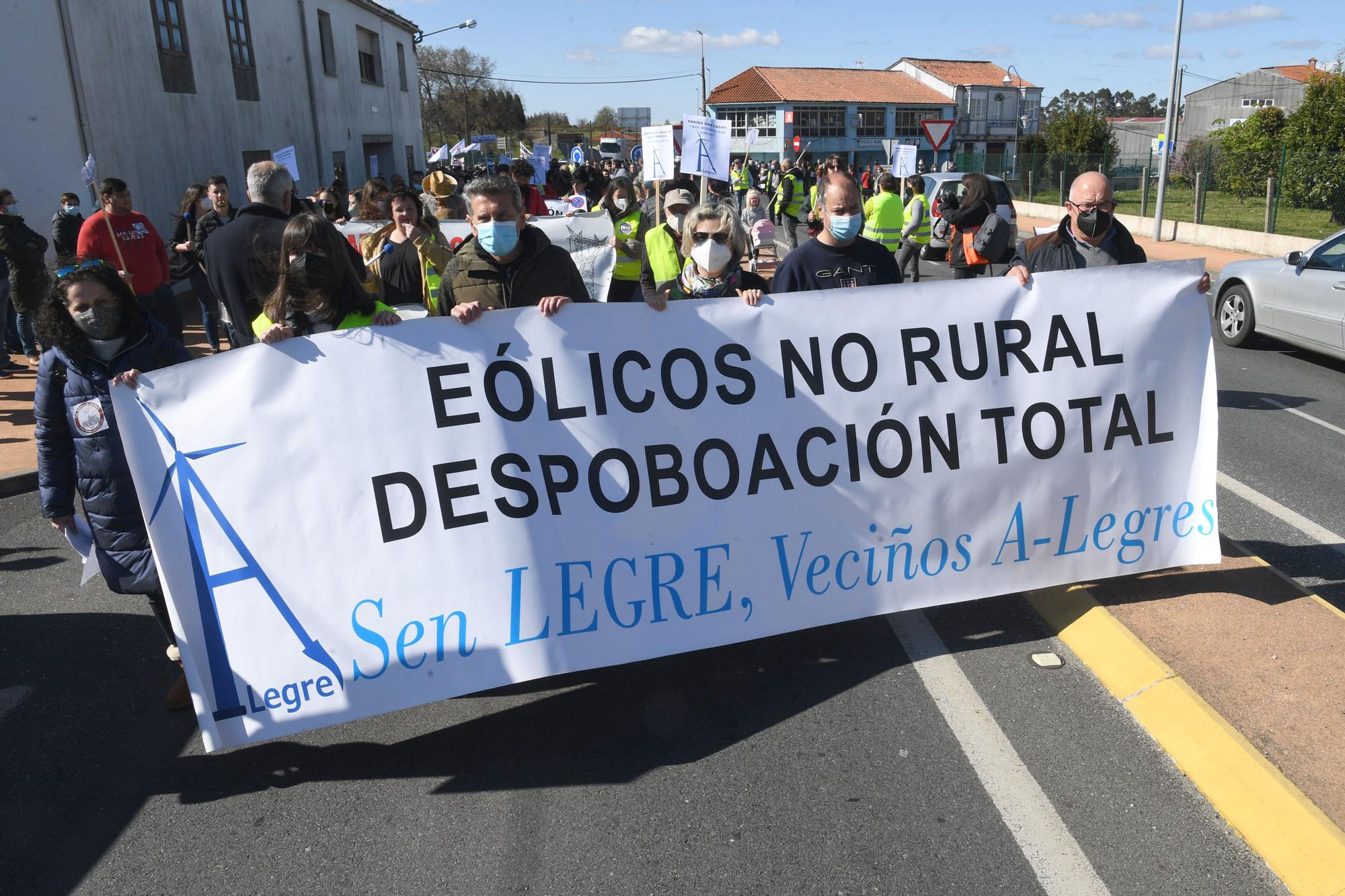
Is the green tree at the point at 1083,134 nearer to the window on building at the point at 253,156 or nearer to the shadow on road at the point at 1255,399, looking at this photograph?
the window on building at the point at 253,156

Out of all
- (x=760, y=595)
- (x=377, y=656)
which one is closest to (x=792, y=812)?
(x=760, y=595)

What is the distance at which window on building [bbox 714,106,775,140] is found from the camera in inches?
2904

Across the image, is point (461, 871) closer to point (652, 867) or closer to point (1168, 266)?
point (652, 867)

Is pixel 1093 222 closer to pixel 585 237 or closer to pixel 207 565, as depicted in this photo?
pixel 207 565

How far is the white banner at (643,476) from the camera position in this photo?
3207mm

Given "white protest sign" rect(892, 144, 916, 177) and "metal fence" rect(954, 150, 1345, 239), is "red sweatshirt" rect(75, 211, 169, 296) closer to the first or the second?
"white protest sign" rect(892, 144, 916, 177)

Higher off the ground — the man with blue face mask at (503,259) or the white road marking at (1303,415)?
the man with blue face mask at (503,259)

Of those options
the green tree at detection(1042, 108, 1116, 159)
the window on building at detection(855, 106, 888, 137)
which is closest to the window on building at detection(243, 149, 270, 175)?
the green tree at detection(1042, 108, 1116, 159)

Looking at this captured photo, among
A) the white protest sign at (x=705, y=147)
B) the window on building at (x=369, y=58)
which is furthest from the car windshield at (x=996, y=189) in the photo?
the window on building at (x=369, y=58)

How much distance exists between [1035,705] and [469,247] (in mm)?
2888

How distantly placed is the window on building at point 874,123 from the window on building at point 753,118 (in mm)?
7643

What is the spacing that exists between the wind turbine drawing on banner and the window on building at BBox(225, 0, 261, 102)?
60.3ft

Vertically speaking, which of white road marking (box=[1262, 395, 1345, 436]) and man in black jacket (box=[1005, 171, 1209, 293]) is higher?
man in black jacket (box=[1005, 171, 1209, 293])

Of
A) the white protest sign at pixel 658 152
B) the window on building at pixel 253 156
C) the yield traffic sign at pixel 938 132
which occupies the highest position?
the yield traffic sign at pixel 938 132
